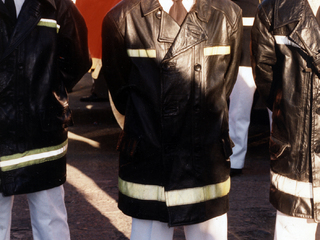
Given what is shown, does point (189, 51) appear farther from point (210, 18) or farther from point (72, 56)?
point (72, 56)

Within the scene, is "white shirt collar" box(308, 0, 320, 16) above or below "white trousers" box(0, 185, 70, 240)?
above

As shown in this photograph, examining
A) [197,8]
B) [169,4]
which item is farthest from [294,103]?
[169,4]

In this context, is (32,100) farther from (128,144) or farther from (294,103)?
(294,103)

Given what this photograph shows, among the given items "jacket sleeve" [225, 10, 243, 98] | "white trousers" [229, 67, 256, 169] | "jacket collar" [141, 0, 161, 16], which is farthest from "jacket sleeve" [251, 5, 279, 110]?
"white trousers" [229, 67, 256, 169]

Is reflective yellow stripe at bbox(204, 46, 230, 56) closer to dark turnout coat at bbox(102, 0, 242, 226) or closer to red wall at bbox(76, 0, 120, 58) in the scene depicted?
dark turnout coat at bbox(102, 0, 242, 226)

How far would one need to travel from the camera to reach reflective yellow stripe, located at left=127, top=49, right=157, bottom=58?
221cm

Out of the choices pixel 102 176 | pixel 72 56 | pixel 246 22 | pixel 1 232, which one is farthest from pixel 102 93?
pixel 1 232

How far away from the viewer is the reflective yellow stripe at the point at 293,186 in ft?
7.78

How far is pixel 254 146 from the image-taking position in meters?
6.11

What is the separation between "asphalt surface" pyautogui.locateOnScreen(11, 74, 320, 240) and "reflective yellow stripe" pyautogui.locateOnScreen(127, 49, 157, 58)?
1843mm

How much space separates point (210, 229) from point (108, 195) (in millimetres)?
2262

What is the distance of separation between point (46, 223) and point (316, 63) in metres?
1.61

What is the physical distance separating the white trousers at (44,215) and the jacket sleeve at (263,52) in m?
1.28

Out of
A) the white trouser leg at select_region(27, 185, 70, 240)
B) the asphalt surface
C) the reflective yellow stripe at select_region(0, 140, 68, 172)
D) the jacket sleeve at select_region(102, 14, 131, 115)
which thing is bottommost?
the asphalt surface
